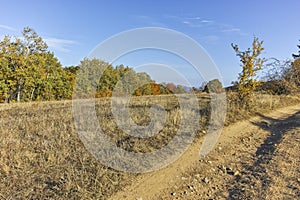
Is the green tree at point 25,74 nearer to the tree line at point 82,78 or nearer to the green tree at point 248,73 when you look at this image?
the tree line at point 82,78

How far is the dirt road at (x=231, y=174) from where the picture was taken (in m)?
3.34

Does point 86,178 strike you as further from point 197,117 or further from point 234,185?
point 197,117

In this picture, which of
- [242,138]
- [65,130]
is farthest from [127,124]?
[242,138]

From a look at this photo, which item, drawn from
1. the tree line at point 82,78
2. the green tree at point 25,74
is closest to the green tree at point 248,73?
the tree line at point 82,78

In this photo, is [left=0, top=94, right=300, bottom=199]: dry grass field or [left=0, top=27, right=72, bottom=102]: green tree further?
[left=0, top=27, right=72, bottom=102]: green tree

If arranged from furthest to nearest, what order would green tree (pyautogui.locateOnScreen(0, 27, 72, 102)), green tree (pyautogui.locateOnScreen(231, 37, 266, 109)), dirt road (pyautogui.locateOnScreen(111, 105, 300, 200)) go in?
1. green tree (pyautogui.locateOnScreen(0, 27, 72, 102))
2. green tree (pyautogui.locateOnScreen(231, 37, 266, 109))
3. dirt road (pyautogui.locateOnScreen(111, 105, 300, 200))

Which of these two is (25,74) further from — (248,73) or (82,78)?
(248,73)

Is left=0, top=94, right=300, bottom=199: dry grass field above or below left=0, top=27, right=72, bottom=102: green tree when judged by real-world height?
below

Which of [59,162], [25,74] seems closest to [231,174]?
[59,162]

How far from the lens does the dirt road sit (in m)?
3.34

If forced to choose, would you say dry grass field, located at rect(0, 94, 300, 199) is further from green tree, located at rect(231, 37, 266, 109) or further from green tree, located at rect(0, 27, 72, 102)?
green tree, located at rect(0, 27, 72, 102)

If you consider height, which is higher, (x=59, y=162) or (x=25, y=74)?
(x=25, y=74)

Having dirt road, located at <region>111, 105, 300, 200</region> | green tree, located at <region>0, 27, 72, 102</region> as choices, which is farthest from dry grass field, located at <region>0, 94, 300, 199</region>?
green tree, located at <region>0, 27, 72, 102</region>

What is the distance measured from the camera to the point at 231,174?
13.4 ft
